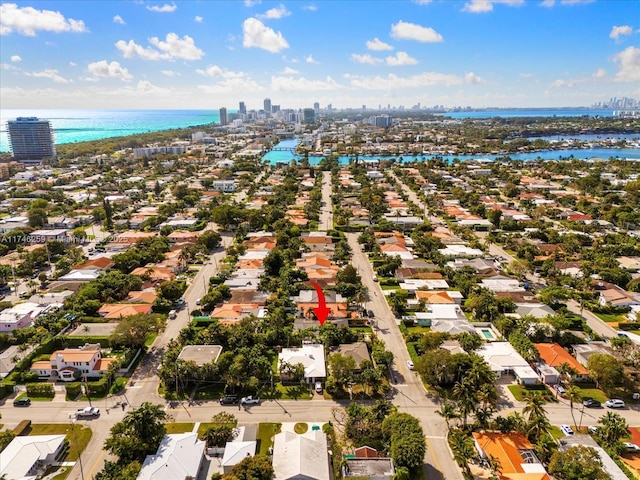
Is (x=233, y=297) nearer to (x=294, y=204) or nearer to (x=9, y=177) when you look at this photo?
(x=294, y=204)

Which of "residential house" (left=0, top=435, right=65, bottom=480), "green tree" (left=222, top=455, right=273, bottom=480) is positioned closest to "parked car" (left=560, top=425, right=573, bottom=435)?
"green tree" (left=222, top=455, right=273, bottom=480)

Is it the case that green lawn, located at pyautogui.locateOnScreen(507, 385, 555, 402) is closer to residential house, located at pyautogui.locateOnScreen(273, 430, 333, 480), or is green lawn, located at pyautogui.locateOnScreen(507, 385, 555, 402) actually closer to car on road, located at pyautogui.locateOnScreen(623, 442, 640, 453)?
car on road, located at pyautogui.locateOnScreen(623, 442, 640, 453)

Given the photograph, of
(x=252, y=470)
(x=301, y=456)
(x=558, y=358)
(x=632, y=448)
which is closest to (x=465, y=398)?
(x=632, y=448)

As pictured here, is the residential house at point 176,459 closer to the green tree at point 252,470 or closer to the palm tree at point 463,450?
the green tree at point 252,470

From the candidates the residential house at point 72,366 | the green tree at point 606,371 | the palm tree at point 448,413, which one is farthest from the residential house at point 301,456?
the green tree at point 606,371

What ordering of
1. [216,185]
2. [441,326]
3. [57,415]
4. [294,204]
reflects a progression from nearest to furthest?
1. [57,415]
2. [441,326]
3. [294,204]
4. [216,185]

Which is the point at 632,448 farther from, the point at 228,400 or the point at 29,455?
the point at 29,455

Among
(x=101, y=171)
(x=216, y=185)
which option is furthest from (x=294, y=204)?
(x=101, y=171)
